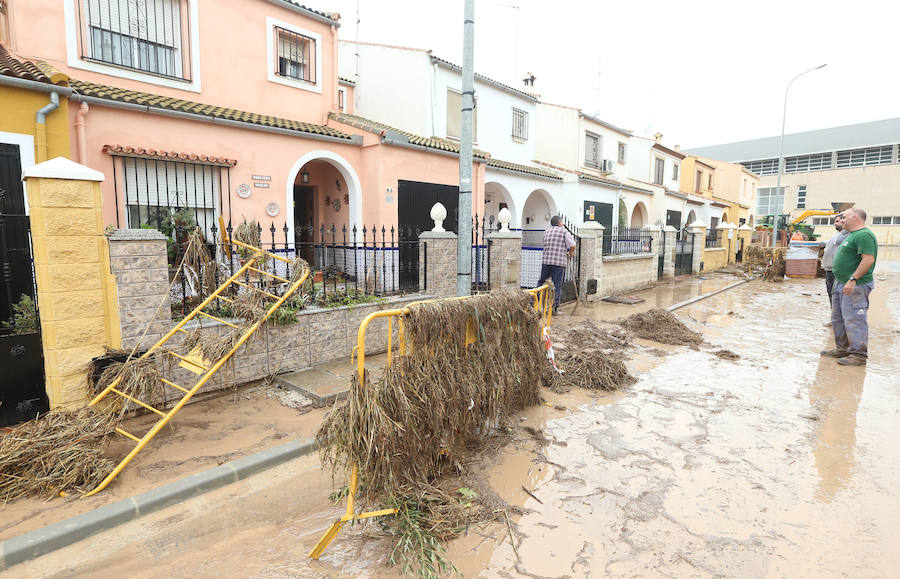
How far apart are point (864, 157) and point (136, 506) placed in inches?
2366

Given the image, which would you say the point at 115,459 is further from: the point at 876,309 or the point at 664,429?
the point at 876,309

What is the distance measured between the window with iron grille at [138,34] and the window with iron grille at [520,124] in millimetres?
10872

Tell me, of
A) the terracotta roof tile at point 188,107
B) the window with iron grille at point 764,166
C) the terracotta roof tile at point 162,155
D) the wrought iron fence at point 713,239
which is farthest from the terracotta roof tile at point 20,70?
the window with iron grille at point 764,166

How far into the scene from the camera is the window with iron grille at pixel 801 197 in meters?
45.2

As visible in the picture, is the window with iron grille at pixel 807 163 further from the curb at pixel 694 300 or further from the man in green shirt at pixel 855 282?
the man in green shirt at pixel 855 282

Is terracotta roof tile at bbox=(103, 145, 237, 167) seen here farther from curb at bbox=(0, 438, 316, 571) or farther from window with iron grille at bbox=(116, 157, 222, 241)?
curb at bbox=(0, 438, 316, 571)

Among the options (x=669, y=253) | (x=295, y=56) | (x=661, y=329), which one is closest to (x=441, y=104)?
(x=295, y=56)

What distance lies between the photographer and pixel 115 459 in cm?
354

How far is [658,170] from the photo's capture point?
25578mm

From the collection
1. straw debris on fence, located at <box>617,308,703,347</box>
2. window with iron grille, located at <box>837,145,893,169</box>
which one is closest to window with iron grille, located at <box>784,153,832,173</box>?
window with iron grille, located at <box>837,145,893,169</box>

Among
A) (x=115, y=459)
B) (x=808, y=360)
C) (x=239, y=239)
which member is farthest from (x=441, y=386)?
(x=808, y=360)

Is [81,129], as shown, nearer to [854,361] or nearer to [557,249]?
[557,249]

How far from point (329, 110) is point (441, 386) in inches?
388

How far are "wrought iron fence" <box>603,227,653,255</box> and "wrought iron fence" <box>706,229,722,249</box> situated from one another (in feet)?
23.2
